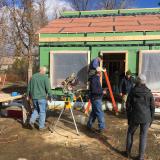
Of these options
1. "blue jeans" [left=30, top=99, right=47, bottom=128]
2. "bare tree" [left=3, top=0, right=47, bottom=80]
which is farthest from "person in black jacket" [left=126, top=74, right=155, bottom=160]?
"bare tree" [left=3, top=0, right=47, bottom=80]

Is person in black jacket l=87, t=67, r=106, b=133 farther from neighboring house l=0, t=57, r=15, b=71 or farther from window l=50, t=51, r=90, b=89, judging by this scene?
neighboring house l=0, t=57, r=15, b=71

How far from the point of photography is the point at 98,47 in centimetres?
1187

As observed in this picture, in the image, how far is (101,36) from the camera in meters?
11.8

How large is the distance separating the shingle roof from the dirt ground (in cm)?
418

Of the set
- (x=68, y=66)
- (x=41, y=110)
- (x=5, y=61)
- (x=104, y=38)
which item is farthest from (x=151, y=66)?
(x=5, y=61)

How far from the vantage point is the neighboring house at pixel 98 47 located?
11.5 meters

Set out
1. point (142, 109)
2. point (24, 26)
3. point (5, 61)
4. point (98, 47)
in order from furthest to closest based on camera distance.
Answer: point (5, 61)
point (24, 26)
point (98, 47)
point (142, 109)

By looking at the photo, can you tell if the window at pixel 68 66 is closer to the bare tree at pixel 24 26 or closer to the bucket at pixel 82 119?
the bucket at pixel 82 119

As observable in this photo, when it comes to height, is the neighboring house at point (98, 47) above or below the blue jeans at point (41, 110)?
above

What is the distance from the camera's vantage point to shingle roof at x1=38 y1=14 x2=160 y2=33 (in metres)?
12.1

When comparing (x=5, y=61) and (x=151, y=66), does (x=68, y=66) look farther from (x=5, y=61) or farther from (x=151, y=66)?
(x=5, y=61)

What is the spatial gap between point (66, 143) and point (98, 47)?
528cm

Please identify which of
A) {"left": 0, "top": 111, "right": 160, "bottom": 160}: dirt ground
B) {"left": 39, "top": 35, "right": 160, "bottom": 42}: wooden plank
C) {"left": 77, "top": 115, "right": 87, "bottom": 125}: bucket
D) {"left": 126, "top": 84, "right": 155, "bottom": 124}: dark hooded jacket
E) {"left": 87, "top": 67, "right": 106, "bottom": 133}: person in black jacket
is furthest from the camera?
{"left": 39, "top": 35, "right": 160, "bottom": 42}: wooden plank

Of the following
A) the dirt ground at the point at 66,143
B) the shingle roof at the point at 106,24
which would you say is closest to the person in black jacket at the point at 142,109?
the dirt ground at the point at 66,143
